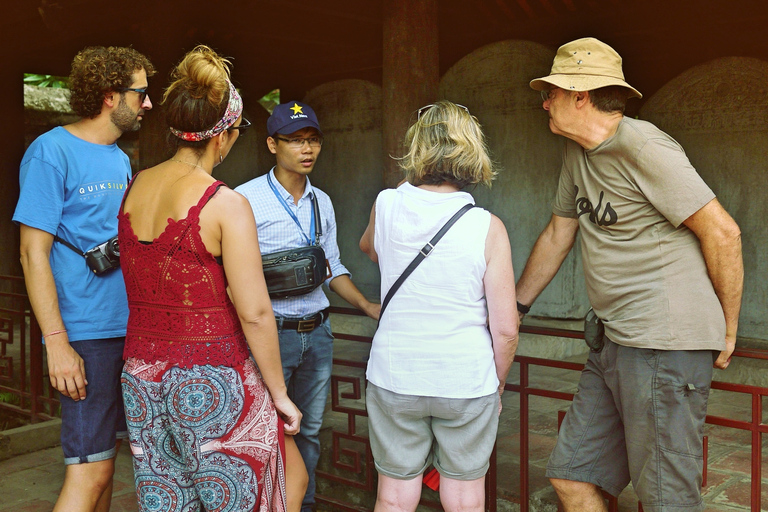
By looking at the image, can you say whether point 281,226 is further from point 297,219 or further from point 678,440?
point 678,440

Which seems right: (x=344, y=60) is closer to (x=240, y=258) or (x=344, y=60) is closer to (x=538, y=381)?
(x=538, y=381)

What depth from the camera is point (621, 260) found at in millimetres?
2385

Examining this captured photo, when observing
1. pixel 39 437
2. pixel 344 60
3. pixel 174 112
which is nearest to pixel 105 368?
pixel 174 112

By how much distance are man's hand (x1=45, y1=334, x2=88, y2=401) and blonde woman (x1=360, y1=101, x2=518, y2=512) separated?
1.00 metres

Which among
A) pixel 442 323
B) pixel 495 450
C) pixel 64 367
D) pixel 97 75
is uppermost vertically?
pixel 97 75

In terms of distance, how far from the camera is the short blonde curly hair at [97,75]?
253 centimetres

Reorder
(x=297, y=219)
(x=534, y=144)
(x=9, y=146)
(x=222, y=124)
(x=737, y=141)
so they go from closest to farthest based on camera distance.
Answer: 1. (x=222, y=124)
2. (x=297, y=219)
3. (x=737, y=141)
4. (x=534, y=144)
5. (x=9, y=146)

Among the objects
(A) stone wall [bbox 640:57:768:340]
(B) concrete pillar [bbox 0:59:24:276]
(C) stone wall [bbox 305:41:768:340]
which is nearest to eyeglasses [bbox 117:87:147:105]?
(C) stone wall [bbox 305:41:768:340]

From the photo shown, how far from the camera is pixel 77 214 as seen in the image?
2564mm

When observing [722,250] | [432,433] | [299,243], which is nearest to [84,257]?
[299,243]

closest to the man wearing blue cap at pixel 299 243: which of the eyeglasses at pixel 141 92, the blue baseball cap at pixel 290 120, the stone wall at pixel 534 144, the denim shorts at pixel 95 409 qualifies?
the blue baseball cap at pixel 290 120

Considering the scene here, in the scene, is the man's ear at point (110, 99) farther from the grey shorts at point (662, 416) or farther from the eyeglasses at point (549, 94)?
the grey shorts at point (662, 416)

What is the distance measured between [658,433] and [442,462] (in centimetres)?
69

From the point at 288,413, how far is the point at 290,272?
0.75 m
